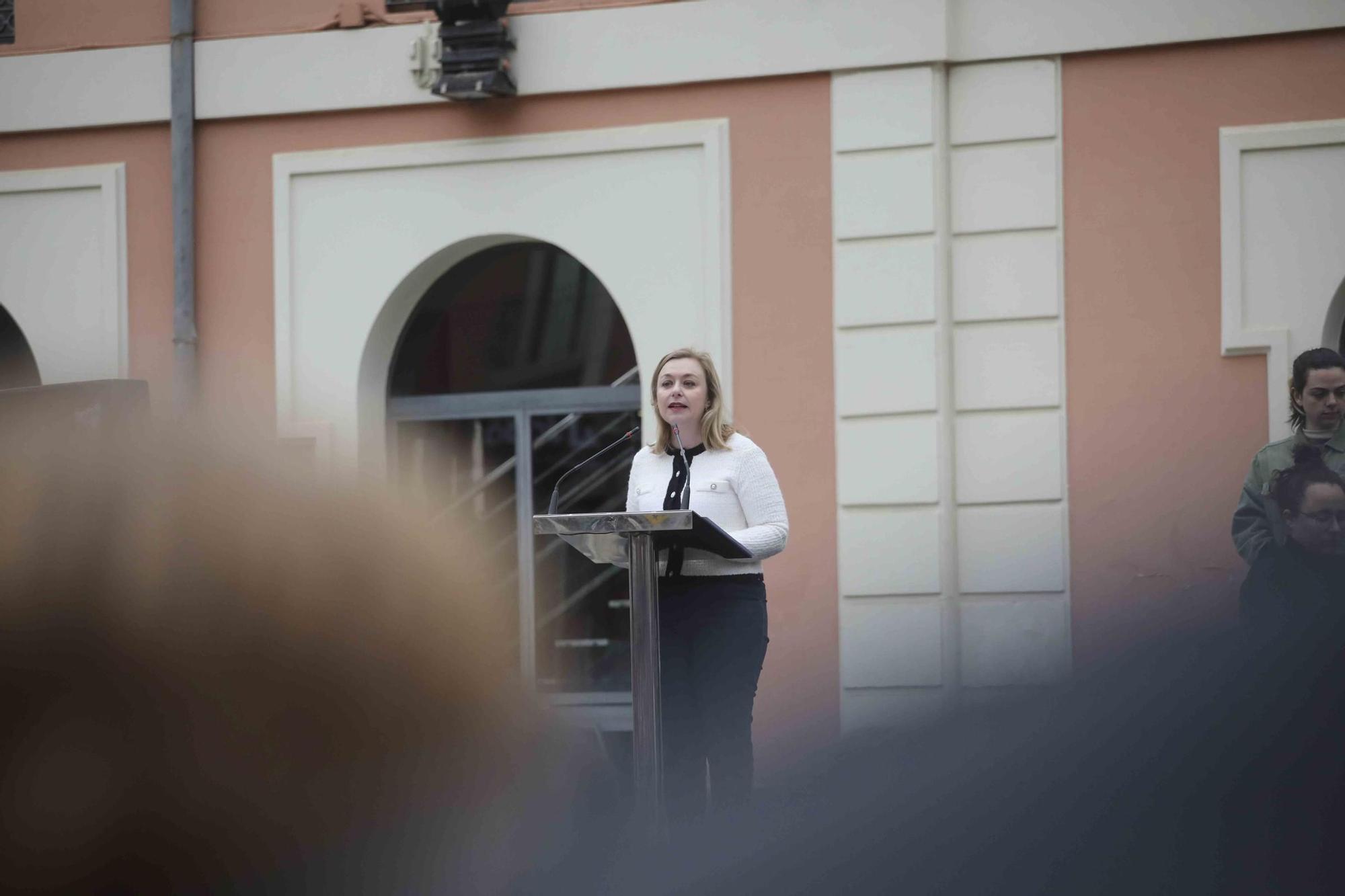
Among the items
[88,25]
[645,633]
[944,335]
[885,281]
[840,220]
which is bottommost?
[645,633]

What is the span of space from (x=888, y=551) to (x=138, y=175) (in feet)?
13.7

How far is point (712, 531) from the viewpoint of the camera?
3070 millimetres

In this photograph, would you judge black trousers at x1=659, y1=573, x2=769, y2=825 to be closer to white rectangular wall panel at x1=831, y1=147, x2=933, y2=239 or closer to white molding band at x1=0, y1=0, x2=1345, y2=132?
white rectangular wall panel at x1=831, y1=147, x2=933, y2=239

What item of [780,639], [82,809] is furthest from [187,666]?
[780,639]

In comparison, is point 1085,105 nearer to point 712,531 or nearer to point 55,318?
point 712,531

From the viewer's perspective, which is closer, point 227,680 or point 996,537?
point 227,680

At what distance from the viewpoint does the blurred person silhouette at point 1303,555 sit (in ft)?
2.36

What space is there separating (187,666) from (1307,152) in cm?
667

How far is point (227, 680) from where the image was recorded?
0.71 meters

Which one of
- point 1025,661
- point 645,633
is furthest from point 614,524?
point 1025,661

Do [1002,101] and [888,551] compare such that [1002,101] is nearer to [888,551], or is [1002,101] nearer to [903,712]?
[888,551]

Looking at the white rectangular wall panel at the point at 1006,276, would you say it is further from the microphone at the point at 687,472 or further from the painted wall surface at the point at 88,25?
the painted wall surface at the point at 88,25

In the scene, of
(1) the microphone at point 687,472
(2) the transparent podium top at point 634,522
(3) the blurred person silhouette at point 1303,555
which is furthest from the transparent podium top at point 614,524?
(3) the blurred person silhouette at point 1303,555

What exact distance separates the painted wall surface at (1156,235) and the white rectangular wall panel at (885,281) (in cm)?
62
